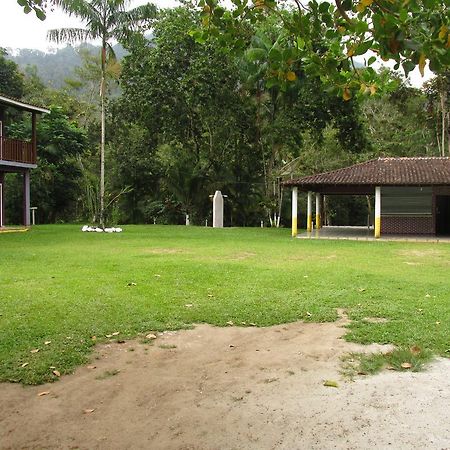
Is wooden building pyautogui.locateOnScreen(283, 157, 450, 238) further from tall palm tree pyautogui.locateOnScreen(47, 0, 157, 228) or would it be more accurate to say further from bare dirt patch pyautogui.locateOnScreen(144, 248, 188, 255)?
tall palm tree pyautogui.locateOnScreen(47, 0, 157, 228)

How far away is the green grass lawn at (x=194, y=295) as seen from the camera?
491cm

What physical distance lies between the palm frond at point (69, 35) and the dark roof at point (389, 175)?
943 cm

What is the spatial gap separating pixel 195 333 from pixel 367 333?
5.78 feet

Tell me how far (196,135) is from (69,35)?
10.3 m

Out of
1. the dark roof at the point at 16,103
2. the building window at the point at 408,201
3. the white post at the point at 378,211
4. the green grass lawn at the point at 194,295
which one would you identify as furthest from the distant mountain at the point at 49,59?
the green grass lawn at the point at 194,295

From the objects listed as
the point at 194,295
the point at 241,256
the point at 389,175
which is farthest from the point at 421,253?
the point at 194,295

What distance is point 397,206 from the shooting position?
20469 millimetres

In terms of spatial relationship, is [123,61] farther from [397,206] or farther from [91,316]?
[91,316]

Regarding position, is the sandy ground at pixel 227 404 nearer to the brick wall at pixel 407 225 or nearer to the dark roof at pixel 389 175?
the dark roof at pixel 389 175

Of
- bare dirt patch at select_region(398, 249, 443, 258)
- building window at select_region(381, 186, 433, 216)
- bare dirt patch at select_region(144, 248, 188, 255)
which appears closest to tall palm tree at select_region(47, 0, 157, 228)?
bare dirt patch at select_region(144, 248, 188, 255)

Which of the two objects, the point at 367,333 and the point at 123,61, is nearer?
the point at 367,333

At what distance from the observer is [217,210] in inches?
985

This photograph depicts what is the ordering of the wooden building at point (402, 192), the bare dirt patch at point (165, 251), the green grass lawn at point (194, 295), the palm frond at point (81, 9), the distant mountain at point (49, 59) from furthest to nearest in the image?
1. the distant mountain at point (49, 59)
2. the wooden building at point (402, 192)
3. the palm frond at point (81, 9)
4. the bare dirt patch at point (165, 251)
5. the green grass lawn at point (194, 295)

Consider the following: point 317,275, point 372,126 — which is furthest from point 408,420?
point 372,126
